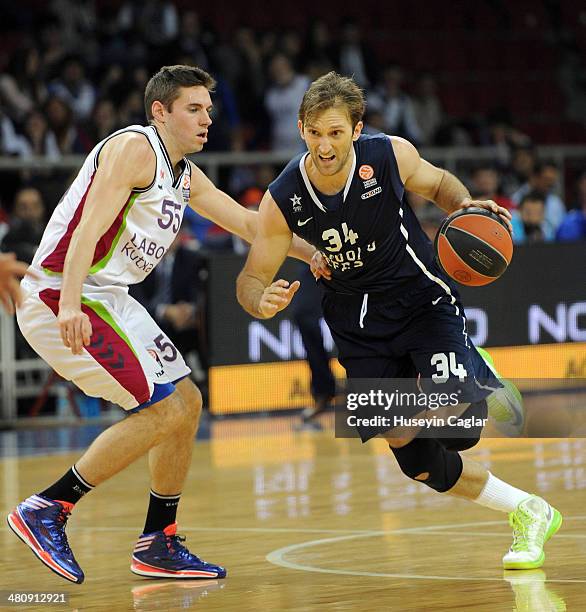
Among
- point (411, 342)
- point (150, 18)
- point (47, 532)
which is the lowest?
point (47, 532)

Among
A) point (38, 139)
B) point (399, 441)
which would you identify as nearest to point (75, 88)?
point (38, 139)

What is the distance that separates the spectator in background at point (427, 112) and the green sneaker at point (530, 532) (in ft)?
39.8

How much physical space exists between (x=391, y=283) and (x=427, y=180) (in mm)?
464

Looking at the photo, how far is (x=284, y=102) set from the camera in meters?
16.0

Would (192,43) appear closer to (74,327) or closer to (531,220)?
(531,220)

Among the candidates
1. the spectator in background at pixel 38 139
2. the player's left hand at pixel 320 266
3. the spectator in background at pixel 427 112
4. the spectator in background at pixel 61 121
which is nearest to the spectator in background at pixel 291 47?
the spectator in background at pixel 427 112

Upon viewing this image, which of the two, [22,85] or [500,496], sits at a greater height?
[22,85]

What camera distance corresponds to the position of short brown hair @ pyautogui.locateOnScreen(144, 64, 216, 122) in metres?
5.72

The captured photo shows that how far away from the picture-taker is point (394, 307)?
19.4ft

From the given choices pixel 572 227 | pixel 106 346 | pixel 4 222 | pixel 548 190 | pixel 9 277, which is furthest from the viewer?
pixel 548 190

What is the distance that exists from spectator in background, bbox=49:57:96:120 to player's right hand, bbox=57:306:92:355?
982cm

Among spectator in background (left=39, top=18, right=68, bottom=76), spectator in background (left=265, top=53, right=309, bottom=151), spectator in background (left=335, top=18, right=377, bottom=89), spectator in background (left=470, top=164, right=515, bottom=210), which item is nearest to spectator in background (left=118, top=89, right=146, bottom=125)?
spectator in background (left=39, top=18, right=68, bottom=76)

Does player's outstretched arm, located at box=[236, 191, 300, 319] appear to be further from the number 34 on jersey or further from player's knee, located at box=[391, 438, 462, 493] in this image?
player's knee, located at box=[391, 438, 462, 493]

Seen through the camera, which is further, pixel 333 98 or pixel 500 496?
pixel 500 496
